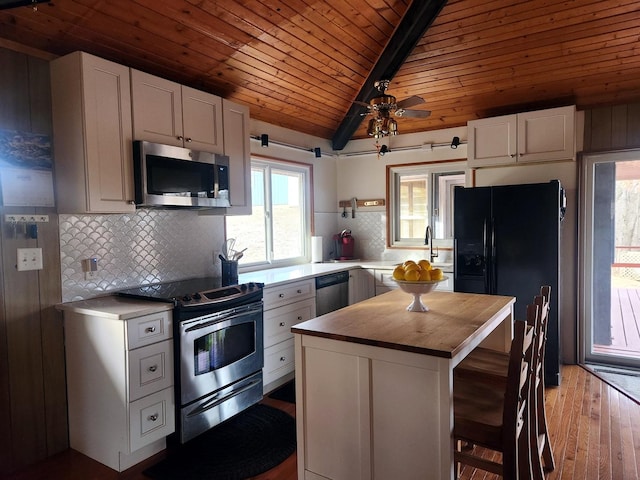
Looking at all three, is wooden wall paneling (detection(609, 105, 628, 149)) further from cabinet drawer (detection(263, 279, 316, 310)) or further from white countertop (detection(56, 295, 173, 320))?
white countertop (detection(56, 295, 173, 320))

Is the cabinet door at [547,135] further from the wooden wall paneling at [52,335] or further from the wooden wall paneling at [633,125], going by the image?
the wooden wall paneling at [52,335]

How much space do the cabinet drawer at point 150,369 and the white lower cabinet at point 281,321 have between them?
922 mm

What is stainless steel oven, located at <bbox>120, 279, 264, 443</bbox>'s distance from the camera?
8.17 feet

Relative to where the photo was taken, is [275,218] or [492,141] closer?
[492,141]

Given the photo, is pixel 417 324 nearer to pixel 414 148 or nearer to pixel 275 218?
pixel 275 218

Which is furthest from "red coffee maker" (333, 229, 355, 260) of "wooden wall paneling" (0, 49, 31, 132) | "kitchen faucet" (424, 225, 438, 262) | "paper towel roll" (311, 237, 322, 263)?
"wooden wall paneling" (0, 49, 31, 132)

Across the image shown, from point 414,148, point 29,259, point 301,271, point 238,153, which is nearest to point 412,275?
point 238,153

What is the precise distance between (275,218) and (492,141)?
Result: 7.38 feet

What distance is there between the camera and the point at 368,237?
517 centimetres

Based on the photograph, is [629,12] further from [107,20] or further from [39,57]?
[39,57]

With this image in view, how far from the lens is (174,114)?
2.83m

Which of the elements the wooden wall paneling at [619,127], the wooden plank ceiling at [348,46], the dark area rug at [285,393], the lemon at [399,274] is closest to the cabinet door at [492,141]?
the wooden plank ceiling at [348,46]

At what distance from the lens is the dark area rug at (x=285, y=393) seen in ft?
10.7

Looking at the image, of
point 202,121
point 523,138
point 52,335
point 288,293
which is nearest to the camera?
point 52,335
